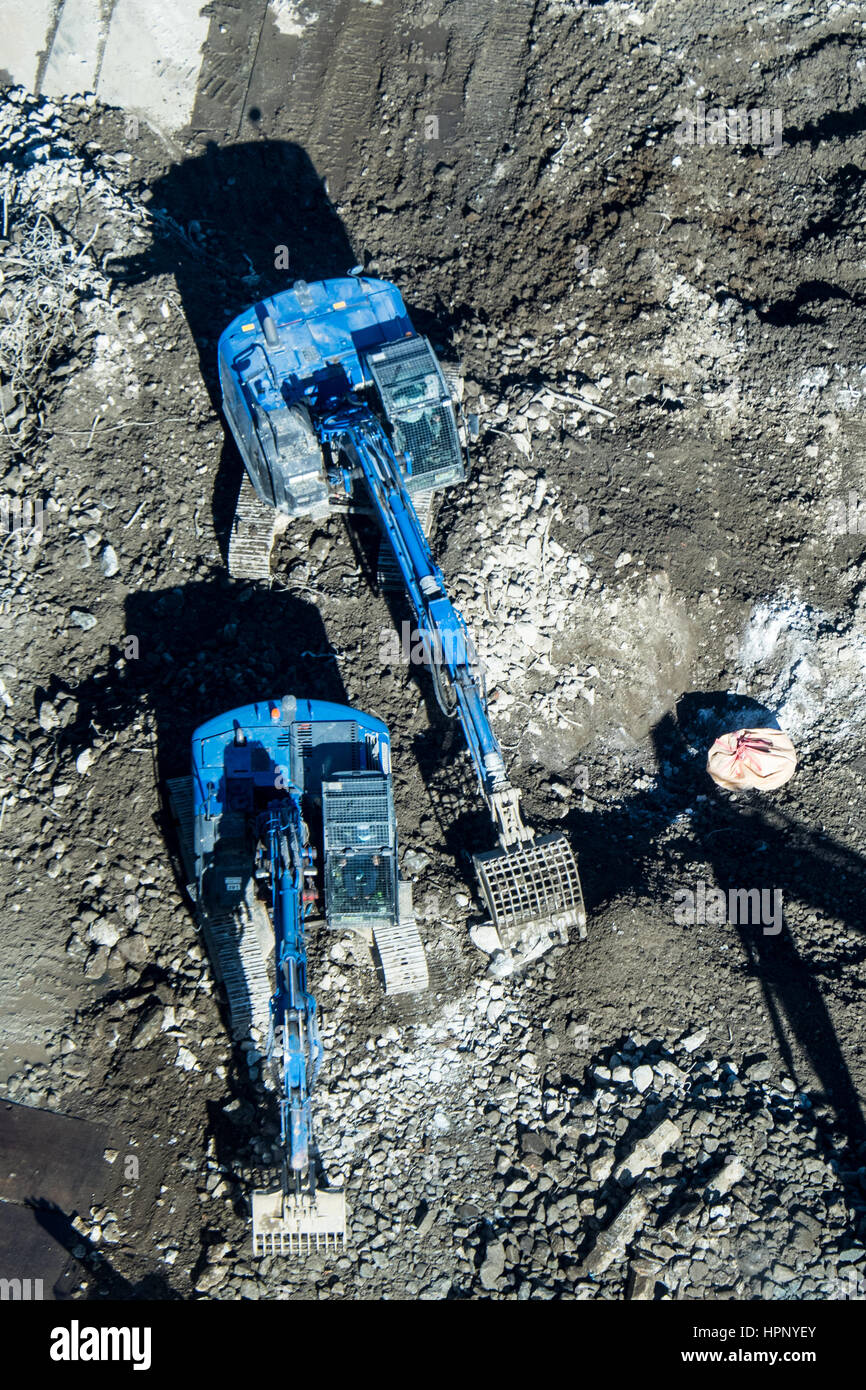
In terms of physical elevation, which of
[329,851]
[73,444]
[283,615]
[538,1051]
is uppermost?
[73,444]

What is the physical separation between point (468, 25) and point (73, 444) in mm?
7734

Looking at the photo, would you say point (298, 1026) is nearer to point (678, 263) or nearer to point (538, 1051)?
point (538, 1051)

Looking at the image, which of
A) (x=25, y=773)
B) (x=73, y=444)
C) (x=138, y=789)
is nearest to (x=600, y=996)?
(x=138, y=789)

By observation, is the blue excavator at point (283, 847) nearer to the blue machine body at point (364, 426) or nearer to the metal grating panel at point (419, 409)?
the blue machine body at point (364, 426)

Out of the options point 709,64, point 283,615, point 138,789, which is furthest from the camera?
point 709,64

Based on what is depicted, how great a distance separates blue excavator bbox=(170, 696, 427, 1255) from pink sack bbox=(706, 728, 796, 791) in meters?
3.41

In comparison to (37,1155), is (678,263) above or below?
above

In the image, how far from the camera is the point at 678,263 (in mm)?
13922

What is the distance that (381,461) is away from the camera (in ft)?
37.0

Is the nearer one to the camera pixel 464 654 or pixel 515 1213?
pixel 515 1213

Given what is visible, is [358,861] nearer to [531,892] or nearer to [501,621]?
[531,892]

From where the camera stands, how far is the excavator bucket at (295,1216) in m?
9.06

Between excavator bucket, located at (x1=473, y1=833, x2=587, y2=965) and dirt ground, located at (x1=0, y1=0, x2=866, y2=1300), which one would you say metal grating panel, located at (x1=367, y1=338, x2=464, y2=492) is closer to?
dirt ground, located at (x1=0, y1=0, x2=866, y2=1300)

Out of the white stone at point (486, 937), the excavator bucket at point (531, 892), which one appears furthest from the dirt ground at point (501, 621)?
the excavator bucket at point (531, 892)
